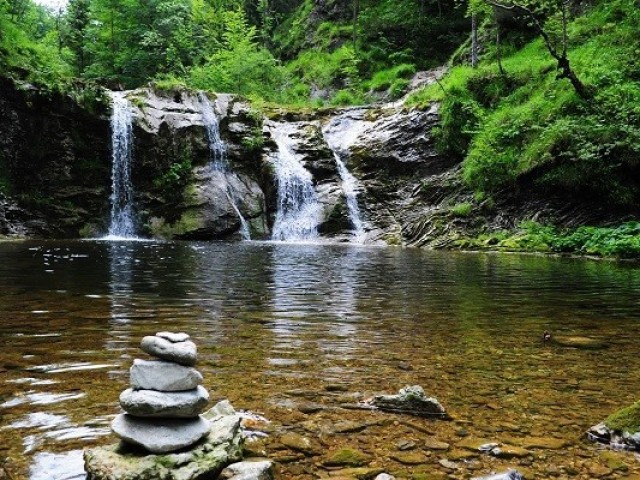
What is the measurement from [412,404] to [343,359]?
1.40m

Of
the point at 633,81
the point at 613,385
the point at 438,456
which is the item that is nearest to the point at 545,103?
the point at 633,81

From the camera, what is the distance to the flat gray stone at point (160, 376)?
285 centimetres

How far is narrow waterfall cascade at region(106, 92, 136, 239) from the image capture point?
26.2 metres

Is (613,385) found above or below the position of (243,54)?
below

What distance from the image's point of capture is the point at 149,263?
1385 cm

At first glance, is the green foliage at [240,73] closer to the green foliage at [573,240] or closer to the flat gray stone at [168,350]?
the green foliage at [573,240]

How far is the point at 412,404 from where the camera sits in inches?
147

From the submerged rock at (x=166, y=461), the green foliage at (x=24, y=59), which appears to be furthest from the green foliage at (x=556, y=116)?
the submerged rock at (x=166, y=461)

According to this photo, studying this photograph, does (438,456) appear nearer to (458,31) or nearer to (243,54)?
(243,54)

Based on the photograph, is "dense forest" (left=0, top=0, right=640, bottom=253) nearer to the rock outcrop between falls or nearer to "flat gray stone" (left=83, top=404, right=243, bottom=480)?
the rock outcrop between falls

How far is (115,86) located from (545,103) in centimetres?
2328

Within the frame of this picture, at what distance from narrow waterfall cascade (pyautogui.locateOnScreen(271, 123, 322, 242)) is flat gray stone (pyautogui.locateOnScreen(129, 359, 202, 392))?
24.3 meters

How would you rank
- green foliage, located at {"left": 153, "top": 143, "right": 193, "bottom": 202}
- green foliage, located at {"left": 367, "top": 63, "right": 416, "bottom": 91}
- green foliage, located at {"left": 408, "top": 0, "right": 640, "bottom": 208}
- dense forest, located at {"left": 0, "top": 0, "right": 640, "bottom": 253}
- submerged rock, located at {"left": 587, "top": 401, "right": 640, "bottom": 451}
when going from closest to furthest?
submerged rock, located at {"left": 587, "top": 401, "right": 640, "bottom": 451} → green foliage, located at {"left": 408, "top": 0, "right": 640, "bottom": 208} → dense forest, located at {"left": 0, "top": 0, "right": 640, "bottom": 253} → green foliage, located at {"left": 153, "top": 143, "right": 193, "bottom": 202} → green foliage, located at {"left": 367, "top": 63, "right": 416, "bottom": 91}

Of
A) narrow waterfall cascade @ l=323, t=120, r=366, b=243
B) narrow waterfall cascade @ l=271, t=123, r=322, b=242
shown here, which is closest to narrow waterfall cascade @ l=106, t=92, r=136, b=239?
narrow waterfall cascade @ l=271, t=123, r=322, b=242
